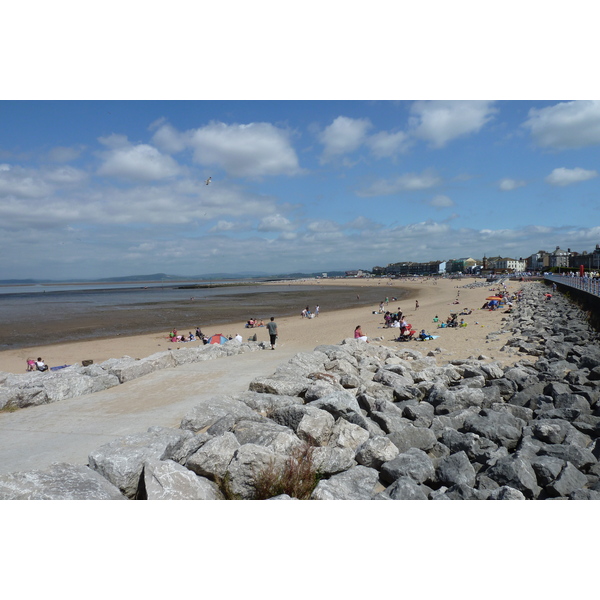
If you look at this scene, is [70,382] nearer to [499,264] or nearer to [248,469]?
[248,469]

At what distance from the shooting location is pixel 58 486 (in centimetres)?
327

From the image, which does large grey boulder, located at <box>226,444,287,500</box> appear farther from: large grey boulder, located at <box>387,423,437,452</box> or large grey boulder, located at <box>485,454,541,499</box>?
large grey boulder, located at <box>485,454,541,499</box>

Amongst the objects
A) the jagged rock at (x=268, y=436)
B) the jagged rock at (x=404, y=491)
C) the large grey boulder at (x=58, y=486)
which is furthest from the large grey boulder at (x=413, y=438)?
the large grey boulder at (x=58, y=486)

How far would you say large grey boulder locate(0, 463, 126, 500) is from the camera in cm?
318

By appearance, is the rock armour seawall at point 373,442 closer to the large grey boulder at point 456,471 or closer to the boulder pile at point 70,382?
the large grey boulder at point 456,471

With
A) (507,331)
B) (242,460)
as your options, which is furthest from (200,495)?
(507,331)

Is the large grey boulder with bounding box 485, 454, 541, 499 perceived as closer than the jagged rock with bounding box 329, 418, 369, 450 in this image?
Yes

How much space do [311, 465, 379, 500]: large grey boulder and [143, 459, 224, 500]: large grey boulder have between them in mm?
1000

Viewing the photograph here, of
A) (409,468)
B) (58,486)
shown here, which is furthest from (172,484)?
(409,468)

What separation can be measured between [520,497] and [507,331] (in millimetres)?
12993

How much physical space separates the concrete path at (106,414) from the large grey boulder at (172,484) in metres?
1.05

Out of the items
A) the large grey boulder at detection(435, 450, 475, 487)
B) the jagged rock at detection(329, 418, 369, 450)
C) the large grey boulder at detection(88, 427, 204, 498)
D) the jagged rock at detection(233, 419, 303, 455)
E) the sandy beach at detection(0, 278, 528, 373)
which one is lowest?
the sandy beach at detection(0, 278, 528, 373)

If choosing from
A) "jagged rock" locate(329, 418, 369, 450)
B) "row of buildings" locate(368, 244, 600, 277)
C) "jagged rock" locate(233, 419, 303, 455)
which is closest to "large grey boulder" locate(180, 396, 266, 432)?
"jagged rock" locate(233, 419, 303, 455)

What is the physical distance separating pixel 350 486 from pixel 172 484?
1.76 m
